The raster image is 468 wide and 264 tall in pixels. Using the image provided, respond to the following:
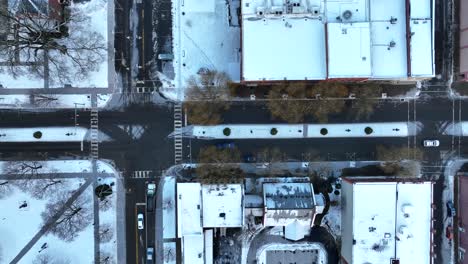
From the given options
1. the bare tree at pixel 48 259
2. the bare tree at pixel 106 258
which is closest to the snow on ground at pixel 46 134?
the bare tree at pixel 48 259

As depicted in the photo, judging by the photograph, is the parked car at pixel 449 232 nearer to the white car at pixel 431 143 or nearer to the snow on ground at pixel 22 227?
the white car at pixel 431 143

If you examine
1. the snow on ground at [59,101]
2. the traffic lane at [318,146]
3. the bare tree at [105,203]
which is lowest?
the bare tree at [105,203]

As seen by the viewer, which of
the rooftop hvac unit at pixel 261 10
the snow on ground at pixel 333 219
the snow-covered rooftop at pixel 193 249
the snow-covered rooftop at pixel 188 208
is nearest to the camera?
the rooftop hvac unit at pixel 261 10

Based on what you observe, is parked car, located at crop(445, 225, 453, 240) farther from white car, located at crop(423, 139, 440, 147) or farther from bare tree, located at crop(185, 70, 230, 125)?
bare tree, located at crop(185, 70, 230, 125)

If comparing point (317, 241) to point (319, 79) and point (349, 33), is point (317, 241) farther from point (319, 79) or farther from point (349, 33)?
point (349, 33)

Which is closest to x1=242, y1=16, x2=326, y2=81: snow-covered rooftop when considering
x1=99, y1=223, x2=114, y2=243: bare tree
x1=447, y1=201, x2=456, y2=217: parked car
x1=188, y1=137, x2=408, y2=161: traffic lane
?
x1=188, y1=137, x2=408, y2=161: traffic lane

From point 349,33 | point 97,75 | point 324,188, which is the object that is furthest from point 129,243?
point 349,33
